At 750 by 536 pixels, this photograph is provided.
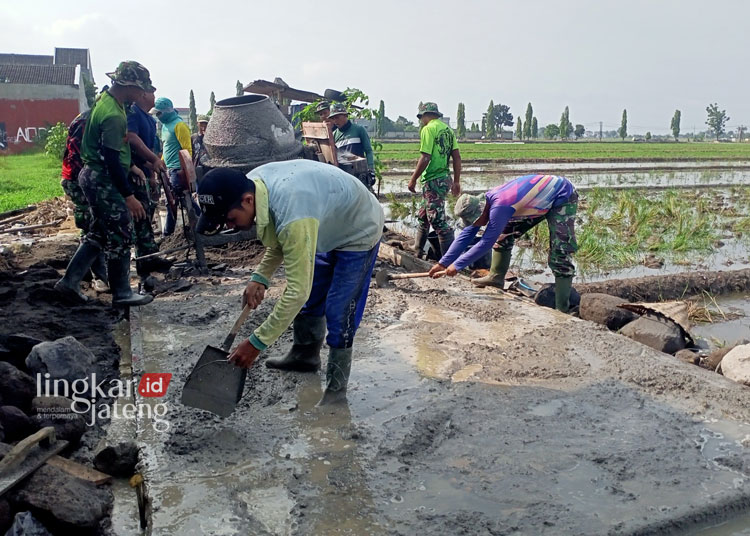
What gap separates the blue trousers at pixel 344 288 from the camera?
3.26m

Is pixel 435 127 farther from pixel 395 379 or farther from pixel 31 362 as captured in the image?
pixel 31 362

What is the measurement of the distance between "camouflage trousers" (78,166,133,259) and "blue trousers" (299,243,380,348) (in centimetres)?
220

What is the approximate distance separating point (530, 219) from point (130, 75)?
340 cm

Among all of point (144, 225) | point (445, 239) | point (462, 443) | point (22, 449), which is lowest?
point (462, 443)

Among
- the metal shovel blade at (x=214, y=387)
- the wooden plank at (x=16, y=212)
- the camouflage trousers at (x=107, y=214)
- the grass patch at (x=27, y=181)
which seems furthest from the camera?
the grass patch at (x=27, y=181)

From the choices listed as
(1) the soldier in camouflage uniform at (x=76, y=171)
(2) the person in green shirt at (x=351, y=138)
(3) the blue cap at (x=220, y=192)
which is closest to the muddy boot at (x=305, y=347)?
(3) the blue cap at (x=220, y=192)

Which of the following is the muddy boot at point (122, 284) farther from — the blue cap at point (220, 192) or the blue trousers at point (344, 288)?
the blue cap at point (220, 192)

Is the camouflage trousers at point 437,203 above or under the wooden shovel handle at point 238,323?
above

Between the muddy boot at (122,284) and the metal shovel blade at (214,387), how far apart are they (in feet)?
7.17

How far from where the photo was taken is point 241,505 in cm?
248

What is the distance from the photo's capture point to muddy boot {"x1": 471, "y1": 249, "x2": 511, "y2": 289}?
227 inches

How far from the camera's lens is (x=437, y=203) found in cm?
709

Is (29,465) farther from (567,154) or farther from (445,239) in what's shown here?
(567,154)

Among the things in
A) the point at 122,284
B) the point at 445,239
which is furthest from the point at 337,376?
the point at 445,239
